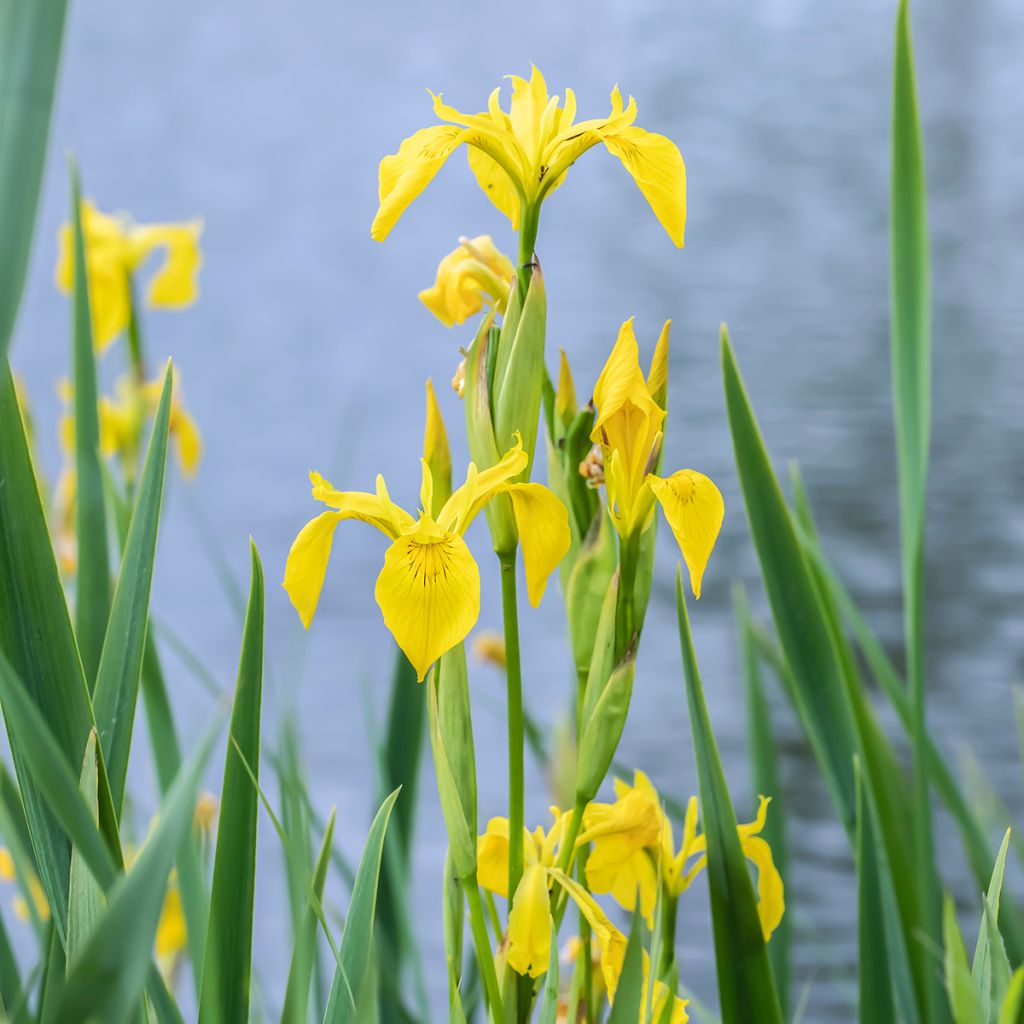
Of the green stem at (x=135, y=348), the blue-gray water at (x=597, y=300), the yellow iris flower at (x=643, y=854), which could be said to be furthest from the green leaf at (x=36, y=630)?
the blue-gray water at (x=597, y=300)

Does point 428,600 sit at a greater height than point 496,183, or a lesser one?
lesser

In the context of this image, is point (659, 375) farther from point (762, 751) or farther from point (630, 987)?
point (762, 751)

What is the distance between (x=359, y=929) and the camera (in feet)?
0.83

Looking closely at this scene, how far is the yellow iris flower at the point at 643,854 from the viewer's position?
283 mm

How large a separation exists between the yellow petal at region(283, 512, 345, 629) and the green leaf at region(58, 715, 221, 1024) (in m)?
0.08

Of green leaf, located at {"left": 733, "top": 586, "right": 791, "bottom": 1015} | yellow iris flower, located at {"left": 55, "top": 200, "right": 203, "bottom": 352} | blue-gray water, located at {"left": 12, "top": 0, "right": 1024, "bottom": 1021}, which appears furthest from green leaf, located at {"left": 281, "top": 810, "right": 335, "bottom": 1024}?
blue-gray water, located at {"left": 12, "top": 0, "right": 1024, "bottom": 1021}

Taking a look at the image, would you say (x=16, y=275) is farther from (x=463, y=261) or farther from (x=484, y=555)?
(x=484, y=555)

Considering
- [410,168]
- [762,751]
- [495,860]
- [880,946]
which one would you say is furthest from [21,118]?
[762,751]

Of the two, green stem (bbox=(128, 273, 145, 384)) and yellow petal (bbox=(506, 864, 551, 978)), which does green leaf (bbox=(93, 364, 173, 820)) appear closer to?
yellow petal (bbox=(506, 864, 551, 978))

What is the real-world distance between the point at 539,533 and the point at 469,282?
85 millimetres

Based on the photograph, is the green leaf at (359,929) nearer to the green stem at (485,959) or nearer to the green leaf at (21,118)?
the green stem at (485,959)

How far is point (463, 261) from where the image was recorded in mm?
293

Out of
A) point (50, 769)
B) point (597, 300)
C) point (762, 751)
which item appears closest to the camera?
point (50, 769)

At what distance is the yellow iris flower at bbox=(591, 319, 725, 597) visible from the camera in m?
0.25
